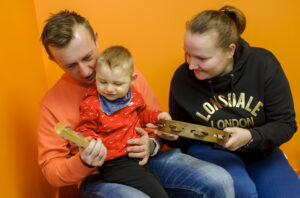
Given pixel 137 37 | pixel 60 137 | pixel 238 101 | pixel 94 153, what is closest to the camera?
pixel 94 153

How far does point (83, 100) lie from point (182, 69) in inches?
21.6

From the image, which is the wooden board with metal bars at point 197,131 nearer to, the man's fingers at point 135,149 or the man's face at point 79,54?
the man's fingers at point 135,149

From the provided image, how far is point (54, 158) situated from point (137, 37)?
35.6 inches

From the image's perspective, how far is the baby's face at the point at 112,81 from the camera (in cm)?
124

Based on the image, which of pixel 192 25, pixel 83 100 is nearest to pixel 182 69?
pixel 192 25

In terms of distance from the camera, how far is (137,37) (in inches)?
74.9

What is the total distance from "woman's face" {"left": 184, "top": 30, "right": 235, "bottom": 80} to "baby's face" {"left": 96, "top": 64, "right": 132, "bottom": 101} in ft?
0.98

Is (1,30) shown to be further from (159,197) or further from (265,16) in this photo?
(265,16)

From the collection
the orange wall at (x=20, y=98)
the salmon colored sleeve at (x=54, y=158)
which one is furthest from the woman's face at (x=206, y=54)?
the orange wall at (x=20, y=98)

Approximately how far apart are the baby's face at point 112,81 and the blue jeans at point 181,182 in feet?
1.22

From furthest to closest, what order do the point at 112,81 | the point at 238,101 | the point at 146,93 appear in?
the point at 146,93
the point at 238,101
the point at 112,81

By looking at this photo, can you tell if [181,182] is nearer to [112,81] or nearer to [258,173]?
[258,173]

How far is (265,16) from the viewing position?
190 centimetres

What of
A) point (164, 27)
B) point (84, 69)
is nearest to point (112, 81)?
point (84, 69)
